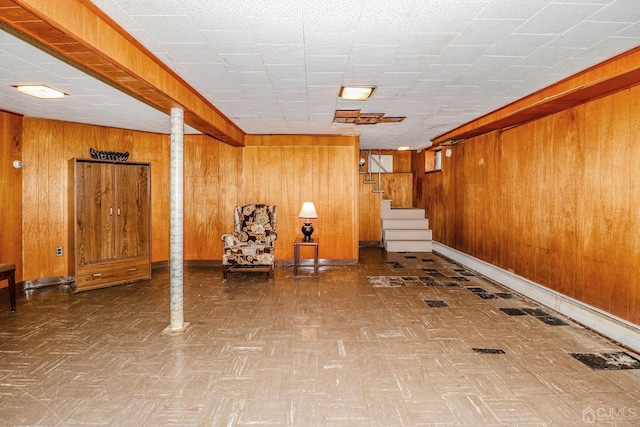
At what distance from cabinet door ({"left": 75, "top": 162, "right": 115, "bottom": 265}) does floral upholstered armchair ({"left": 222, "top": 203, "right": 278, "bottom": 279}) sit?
172cm

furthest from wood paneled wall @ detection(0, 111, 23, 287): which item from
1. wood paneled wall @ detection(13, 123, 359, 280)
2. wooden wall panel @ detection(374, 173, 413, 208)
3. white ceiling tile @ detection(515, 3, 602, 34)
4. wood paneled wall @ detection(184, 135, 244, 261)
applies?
wooden wall panel @ detection(374, 173, 413, 208)

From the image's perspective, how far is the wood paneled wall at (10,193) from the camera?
4.90 metres

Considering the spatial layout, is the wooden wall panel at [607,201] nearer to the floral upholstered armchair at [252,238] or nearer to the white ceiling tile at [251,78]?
the white ceiling tile at [251,78]

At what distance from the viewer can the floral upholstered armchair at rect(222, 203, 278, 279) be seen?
227 inches

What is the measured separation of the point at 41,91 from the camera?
157 inches

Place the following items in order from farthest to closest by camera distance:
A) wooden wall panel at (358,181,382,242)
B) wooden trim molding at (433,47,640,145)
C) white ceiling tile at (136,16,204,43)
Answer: wooden wall panel at (358,181,382,242) < wooden trim molding at (433,47,640,145) < white ceiling tile at (136,16,204,43)

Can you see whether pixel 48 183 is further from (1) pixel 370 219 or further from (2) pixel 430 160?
(2) pixel 430 160

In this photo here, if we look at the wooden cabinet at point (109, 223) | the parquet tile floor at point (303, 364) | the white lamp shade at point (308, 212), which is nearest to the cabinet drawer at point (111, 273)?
the wooden cabinet at point (109, 223)

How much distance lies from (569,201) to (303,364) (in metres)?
3.63

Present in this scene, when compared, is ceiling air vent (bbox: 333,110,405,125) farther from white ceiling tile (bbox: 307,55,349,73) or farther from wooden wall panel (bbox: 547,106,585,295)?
wooden wall panel (bbox: 547,106,585,295)

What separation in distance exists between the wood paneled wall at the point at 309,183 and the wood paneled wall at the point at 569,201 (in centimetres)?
240

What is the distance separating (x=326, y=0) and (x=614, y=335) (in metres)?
3.95
